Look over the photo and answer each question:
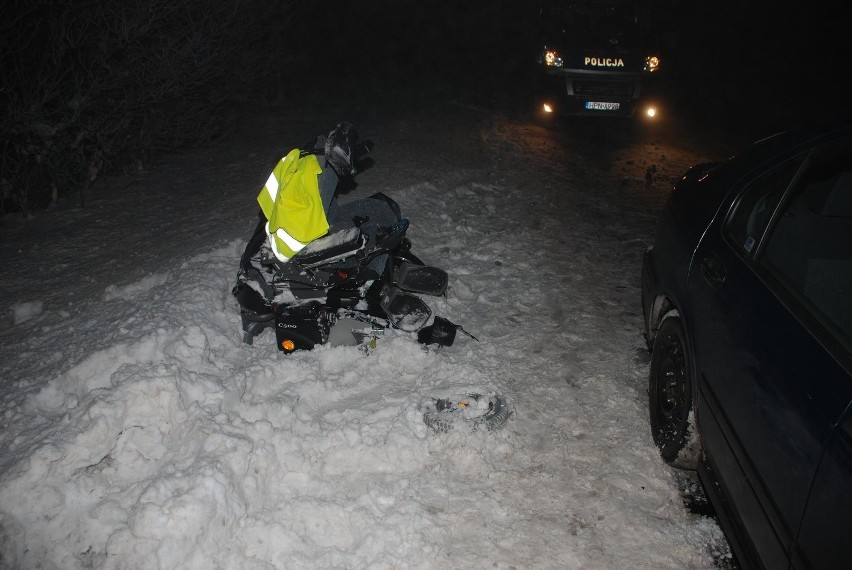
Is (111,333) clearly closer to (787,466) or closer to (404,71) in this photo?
(787,466)

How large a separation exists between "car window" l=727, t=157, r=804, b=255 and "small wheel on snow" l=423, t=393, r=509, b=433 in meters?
1.66

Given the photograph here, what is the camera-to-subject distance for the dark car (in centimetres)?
192

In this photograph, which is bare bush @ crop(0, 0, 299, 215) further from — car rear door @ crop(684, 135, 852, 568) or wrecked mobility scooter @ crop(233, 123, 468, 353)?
car rear door @ crop(684, 135, 852, 568)

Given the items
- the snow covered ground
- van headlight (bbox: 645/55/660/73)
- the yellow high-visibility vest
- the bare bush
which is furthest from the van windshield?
the yellow high-visibility vest

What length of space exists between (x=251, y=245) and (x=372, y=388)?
1422 mm

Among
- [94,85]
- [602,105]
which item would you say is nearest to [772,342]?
[94,85]

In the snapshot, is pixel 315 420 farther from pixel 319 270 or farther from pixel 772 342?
pixel 772 342

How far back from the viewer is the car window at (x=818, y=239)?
2.44 m

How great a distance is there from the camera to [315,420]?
343 centimetres

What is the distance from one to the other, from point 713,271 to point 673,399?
851 mm

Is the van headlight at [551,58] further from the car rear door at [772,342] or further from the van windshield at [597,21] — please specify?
the car rear door at [772,342]

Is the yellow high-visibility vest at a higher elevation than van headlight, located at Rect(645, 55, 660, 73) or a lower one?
lower

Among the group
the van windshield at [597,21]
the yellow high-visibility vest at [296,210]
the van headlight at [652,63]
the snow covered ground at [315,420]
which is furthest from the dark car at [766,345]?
the van windshield at [597,21]

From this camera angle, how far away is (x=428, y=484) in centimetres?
311
